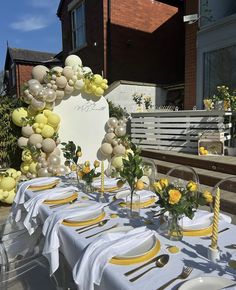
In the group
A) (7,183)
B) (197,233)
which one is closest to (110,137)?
(7,183)

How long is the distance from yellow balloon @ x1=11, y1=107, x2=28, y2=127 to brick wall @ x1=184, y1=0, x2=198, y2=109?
4.99 meters

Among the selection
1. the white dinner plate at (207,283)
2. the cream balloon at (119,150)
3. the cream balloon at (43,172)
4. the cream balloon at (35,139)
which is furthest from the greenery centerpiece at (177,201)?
the cream balloon at (119,150)

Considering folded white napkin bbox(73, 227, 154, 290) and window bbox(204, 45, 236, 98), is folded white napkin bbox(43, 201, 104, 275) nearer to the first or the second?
folded white napkin bbox(73, 227, 154, 290)

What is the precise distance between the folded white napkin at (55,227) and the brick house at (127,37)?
8.75 metres

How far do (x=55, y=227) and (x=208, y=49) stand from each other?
23.1ft

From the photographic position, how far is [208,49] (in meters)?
7.54

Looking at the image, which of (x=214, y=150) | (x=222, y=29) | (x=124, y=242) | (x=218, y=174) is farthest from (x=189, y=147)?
(x=124, y=242)

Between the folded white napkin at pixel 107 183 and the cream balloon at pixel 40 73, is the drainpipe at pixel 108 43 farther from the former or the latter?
the folded white napkin at pixel 107 183

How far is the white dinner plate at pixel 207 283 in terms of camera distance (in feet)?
3.93

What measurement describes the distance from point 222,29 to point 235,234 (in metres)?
6.74

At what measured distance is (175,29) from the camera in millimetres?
12281

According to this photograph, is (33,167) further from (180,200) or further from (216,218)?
(216,218)

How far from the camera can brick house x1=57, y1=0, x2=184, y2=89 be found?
1034 centimetres

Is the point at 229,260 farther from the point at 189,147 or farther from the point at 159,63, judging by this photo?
the point at 159,63
